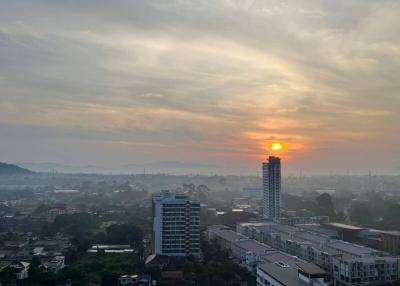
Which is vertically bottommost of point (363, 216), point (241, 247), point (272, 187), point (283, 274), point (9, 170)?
point (241, 247)

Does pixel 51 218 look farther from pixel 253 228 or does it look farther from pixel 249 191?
pixel 249 191

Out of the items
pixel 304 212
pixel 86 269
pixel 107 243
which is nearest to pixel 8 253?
pixel 107 243

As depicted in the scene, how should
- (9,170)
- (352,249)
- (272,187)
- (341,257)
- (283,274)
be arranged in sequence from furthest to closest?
(9,170)
(272,187)
(352,249)
(341,257)
(283,274)

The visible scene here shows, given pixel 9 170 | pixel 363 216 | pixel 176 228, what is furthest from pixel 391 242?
pixel 9 170

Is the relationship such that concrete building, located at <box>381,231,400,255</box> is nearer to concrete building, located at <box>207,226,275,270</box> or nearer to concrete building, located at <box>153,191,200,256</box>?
concrete building, located at <box>207,226,275,270</box>

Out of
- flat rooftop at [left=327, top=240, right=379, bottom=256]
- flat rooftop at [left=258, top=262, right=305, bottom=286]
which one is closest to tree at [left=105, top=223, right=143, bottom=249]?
flat rooftop at [left=327, top=240, right=379, bottom=256]

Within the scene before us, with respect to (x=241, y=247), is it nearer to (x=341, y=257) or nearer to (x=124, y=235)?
(x=341, y=257)

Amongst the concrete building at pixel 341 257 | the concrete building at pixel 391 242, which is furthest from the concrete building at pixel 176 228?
the concrete building at pixel 391 242
